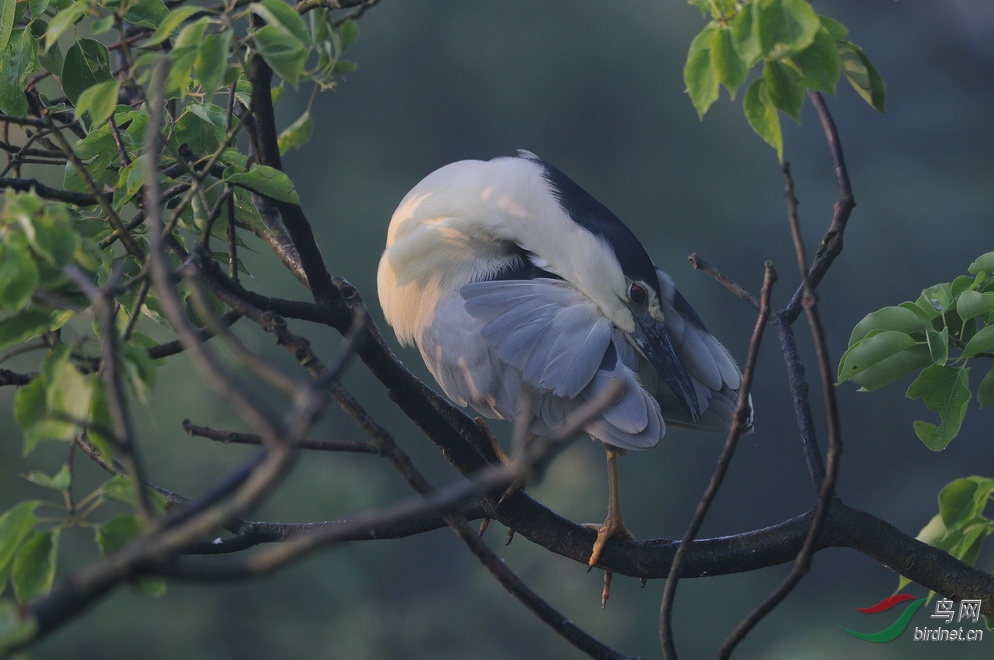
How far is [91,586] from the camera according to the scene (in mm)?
364

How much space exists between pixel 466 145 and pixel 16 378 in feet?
10.5

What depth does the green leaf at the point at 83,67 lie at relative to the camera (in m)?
1.04

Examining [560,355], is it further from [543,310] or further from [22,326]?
[22,326]

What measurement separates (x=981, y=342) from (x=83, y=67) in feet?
3.31

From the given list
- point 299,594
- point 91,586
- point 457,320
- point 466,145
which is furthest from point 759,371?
point 91,586

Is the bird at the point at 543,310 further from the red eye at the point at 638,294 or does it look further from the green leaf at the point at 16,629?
the green leaf at the point at 16,629

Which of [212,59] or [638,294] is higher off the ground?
[212,59]

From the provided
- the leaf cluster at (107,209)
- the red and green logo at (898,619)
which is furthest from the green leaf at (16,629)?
the red and green logo at (898,619)

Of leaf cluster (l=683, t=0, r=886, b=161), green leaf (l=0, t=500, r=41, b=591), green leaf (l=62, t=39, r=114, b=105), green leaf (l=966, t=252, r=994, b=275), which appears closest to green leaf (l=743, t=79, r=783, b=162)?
leaf cluster (l=683, t=0, r=886, b=161)

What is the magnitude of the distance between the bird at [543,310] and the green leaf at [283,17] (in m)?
0.61

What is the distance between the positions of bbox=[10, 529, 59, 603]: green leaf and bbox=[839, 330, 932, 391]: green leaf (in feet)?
2.46

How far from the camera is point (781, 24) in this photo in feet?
2.23

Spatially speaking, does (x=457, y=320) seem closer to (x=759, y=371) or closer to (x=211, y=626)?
(x=759, y=371)

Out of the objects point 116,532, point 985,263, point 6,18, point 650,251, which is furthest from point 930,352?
point 650,251
